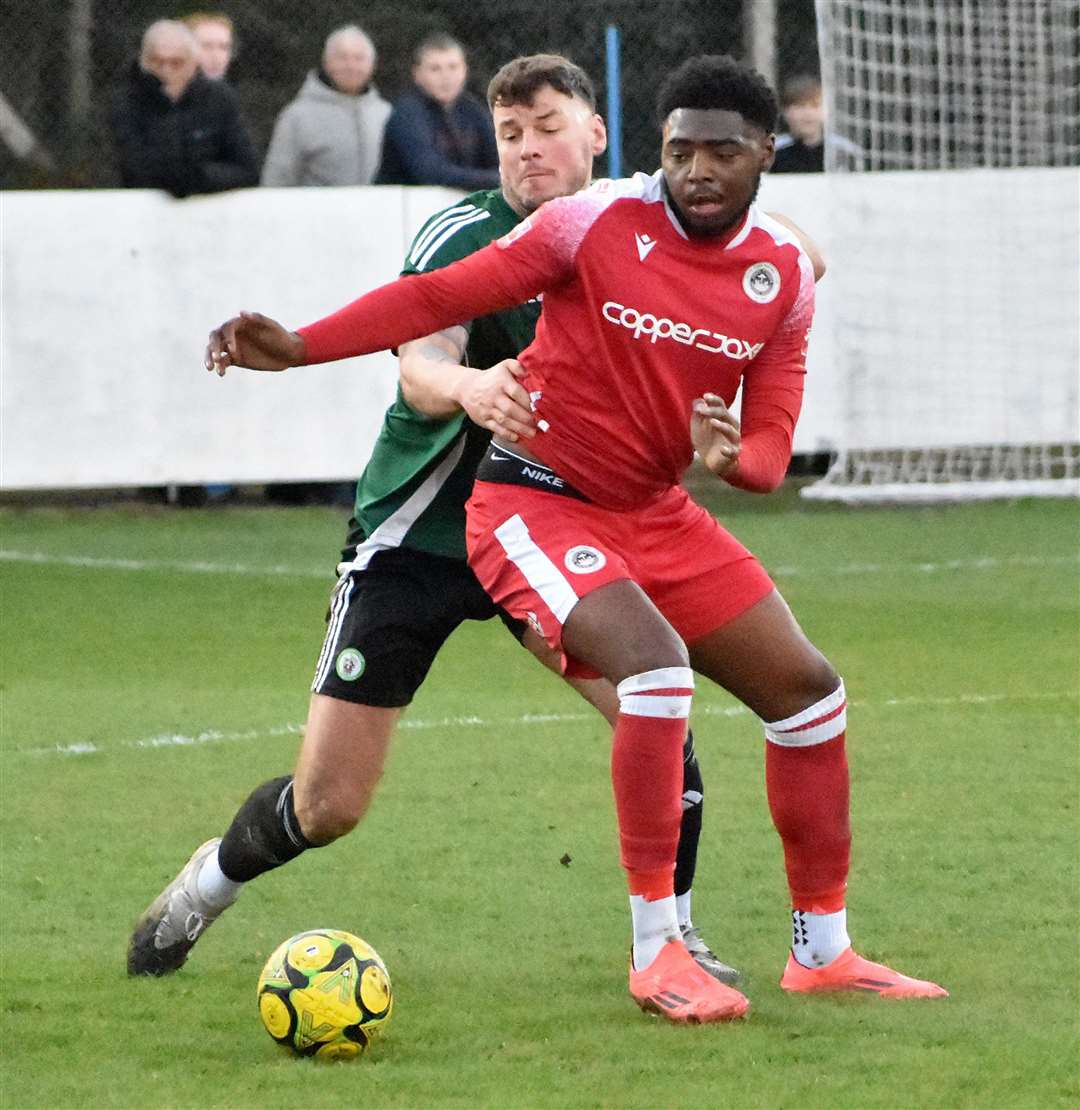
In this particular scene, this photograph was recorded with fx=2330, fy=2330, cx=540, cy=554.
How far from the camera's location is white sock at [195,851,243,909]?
18.1 feet

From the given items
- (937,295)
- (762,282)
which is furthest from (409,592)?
(937,295)

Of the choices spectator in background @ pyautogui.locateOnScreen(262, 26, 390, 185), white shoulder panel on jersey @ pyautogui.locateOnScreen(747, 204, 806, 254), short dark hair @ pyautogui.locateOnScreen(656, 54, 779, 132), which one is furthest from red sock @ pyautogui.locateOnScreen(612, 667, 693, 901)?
spectator in background @ pyautogui.locateOnScreen(262, 26, 390, 185)

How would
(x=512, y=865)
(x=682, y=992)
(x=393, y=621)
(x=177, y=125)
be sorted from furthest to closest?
1. (x=177, y=125)
2. (x=512, y=865)
3. (x=393, y=621)
4. (x=682, y=992)

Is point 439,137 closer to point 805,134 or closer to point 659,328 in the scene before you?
point 805,134

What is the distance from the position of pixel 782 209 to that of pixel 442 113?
2.29 metres

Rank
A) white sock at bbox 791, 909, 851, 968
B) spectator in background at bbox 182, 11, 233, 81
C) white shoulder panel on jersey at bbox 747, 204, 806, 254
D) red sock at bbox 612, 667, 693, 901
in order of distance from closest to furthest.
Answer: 1. red sock at bbox 612, 667, 693, 901
2. white shoulder panel on jersey at bbox 747, 204, 806, 254
3. white sock at bbox 791, 909, 851, 968
4. spectator in background at bbox 182, 11, 233, 81

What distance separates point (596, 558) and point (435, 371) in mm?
547

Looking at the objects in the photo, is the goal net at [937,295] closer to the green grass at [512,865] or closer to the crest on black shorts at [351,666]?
the green grass at [512,865]

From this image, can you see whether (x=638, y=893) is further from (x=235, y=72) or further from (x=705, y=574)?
(x=235, y=72)

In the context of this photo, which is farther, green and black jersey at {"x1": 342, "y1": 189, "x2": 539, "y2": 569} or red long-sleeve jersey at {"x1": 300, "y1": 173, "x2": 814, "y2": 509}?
green and black jersey at {"x1": 342, "y1": 189, "x2": 539, "y2": 569}

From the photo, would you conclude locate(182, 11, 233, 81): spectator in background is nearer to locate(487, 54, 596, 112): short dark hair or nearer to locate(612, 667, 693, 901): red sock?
locate(487, 54, 596, 112): short dark hair

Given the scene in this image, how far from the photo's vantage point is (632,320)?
5.04 m

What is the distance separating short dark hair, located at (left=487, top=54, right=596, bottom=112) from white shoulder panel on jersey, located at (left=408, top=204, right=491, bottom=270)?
261mm

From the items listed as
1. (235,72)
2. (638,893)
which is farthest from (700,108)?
(235,72)
